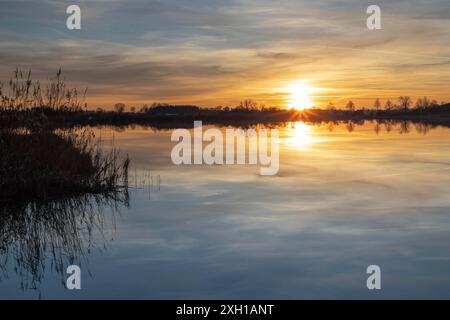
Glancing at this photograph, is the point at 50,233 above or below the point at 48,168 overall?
below

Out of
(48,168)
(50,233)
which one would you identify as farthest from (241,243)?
(48,168)

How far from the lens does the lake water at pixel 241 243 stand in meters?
6.51

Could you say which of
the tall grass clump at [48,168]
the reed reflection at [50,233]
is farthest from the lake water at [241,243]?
the tall grass clump at [48,168]

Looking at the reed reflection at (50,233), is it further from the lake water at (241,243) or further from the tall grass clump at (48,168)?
the tall grass clump at (48,168)

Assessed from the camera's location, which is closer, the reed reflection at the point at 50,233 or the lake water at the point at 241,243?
the lake water at the point at 241,243

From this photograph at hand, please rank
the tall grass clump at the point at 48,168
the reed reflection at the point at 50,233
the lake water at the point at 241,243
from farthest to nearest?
the tall grass clump at the point at 48,168 < the reed reflection at the point at 50,233 < the lake water at the point at 241,243

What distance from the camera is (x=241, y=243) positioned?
8.47 meters

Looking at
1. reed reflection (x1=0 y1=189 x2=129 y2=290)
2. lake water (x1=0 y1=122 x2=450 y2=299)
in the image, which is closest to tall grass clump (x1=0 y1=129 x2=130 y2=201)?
reed reflection (x1=0 y1=189 x2=129 y2=290)

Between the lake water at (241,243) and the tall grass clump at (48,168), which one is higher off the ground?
the tall grass clump at (48,168)

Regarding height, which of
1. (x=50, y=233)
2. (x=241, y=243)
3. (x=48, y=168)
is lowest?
(x=241, y=243)

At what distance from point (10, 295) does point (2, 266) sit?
1028 mm

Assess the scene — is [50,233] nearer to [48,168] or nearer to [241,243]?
[241,243]
